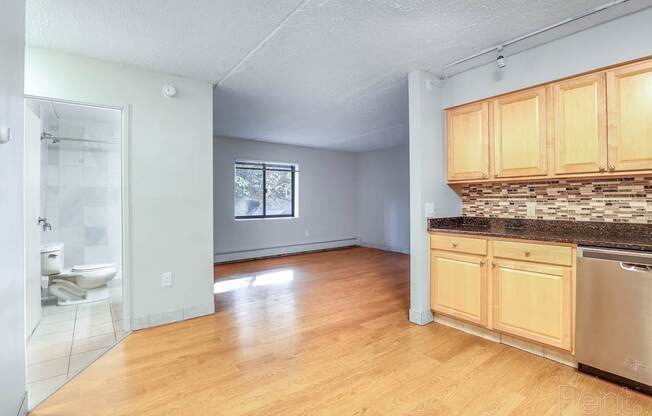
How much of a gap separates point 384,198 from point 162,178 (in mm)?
5131

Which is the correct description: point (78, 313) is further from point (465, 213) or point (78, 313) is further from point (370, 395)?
point (465, 213)

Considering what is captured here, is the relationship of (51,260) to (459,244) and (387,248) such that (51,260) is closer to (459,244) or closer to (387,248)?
(459,244)

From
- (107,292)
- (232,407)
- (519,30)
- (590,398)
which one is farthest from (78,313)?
(519,30)

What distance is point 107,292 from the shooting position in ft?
12.6

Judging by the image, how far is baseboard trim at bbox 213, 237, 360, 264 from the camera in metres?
5.87

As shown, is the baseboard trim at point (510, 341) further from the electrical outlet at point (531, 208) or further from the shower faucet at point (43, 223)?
the shower faucet at point (43, 223)

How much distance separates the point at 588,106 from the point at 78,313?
197 inches

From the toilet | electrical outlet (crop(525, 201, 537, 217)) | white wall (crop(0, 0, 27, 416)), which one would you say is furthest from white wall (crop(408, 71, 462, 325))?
the toilet

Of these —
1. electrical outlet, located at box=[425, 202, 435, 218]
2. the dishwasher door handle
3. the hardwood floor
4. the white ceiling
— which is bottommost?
the hardwood floor

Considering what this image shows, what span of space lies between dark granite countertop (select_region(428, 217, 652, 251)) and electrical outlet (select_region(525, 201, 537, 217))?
Answer: 0.22ft

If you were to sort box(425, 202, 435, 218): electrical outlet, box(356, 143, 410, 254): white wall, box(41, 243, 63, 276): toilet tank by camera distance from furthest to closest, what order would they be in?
box(356, 143, 410, 254): white wall
box(41, 243, 63, 276): toilet tank
box(425, 202, 435, 218): electrical outlet

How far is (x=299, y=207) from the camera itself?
22.4 ft

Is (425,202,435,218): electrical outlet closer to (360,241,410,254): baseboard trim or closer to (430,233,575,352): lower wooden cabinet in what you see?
(430,233,575,352): lower wooden cabinet

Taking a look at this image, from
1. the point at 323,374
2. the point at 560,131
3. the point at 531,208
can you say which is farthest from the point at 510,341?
the point at 560,131
